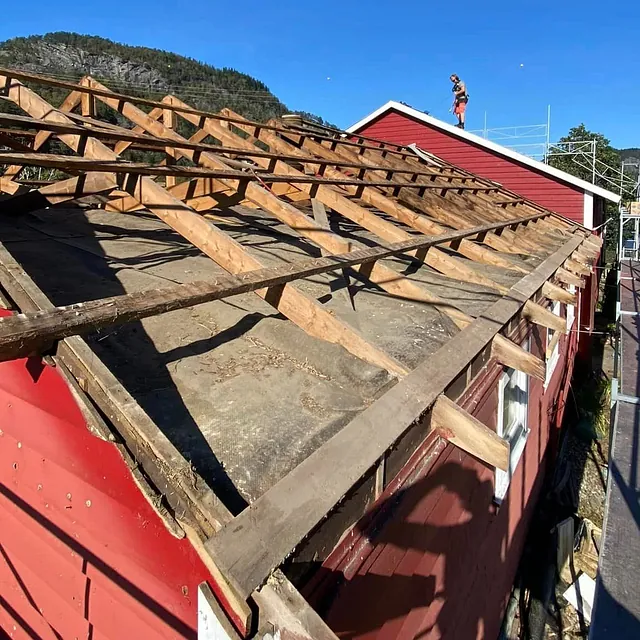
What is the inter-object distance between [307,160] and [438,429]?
4.35 m

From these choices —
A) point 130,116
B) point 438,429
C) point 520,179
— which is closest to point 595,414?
point 520,179

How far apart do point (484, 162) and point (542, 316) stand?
1296 cm

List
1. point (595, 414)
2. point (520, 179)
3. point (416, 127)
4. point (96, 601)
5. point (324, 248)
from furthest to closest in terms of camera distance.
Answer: point (416, 127)
point (520, 179)
point (595, 414)
point (324, 248)
point (96, 601)

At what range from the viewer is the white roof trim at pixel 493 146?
44.9ft

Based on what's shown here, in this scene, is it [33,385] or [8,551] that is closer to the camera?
[33,385]

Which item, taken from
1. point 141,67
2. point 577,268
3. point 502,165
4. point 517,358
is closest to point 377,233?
point 517,358

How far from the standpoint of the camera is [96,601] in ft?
7.34

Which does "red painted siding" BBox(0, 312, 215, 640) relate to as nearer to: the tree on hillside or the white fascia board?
the white fascia board

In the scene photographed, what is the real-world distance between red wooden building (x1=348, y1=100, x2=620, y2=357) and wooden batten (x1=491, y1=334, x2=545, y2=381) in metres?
11.6

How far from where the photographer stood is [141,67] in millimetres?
92875

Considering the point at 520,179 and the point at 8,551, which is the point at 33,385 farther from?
the point at 520,179

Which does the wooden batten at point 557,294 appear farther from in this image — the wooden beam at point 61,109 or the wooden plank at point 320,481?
the wooden beam at point 61,109

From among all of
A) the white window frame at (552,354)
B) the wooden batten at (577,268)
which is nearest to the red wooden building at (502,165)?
the white window frame at (552,354)

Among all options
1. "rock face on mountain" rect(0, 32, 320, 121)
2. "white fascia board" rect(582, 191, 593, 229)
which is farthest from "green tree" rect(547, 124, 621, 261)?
"rock face on mountain" rect(0, 32, 320, 121)
